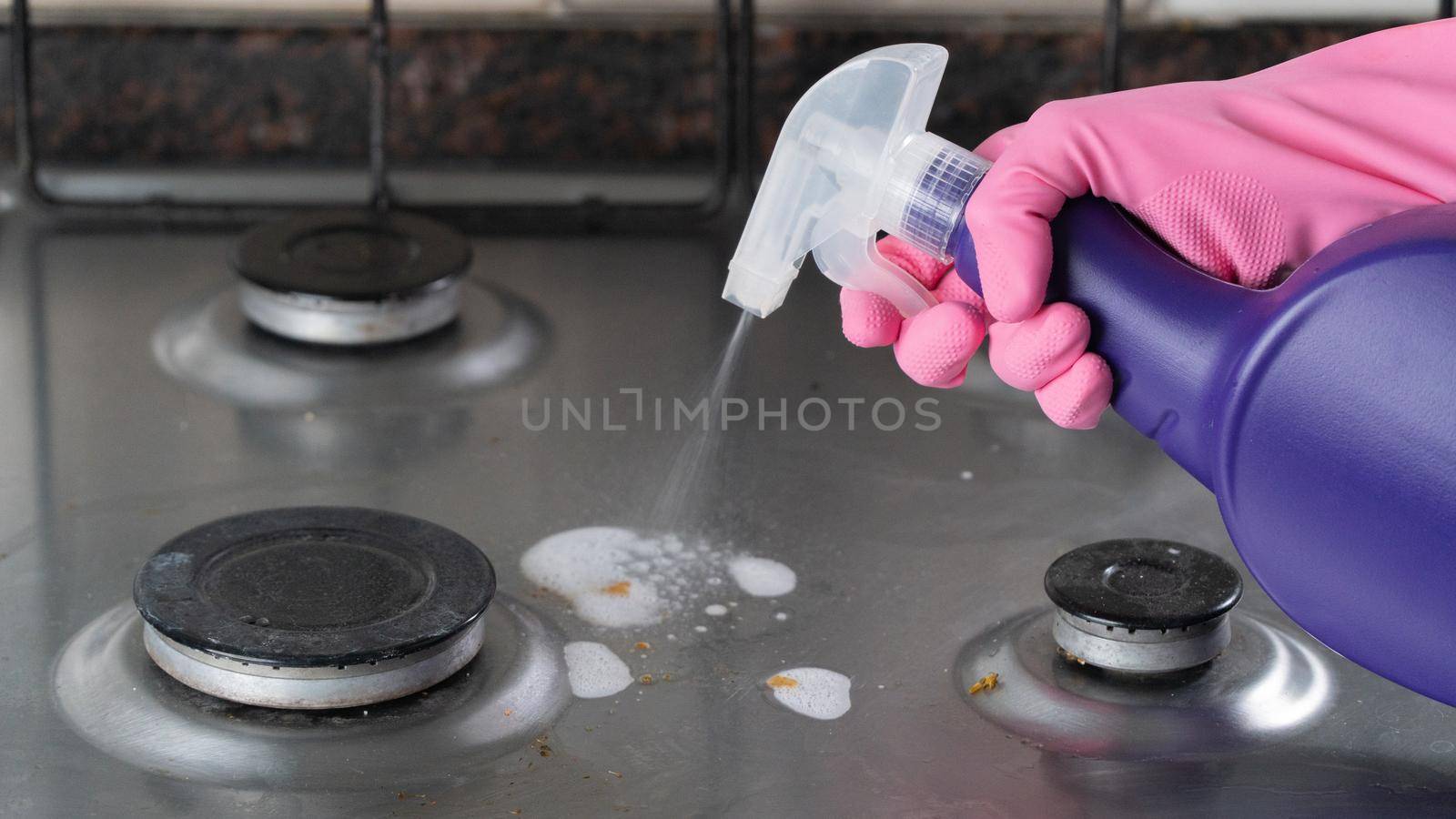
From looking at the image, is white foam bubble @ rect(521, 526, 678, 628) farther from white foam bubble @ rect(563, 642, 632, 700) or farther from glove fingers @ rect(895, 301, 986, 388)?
glove fingers @ rect(895, 301, 986, 388)

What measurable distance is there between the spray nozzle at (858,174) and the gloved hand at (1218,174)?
0.02 meters

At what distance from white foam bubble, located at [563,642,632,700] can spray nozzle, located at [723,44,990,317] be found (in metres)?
0.17

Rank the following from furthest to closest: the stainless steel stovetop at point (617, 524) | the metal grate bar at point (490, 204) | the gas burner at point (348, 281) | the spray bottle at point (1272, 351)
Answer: the metal grate bar at point (490, 204) → the gas burner at point (348, 281) → the stainless steel stovetop at point (617, 524) → the spray bottle at point (1272, 351)

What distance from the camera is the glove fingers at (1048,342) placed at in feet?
1.91

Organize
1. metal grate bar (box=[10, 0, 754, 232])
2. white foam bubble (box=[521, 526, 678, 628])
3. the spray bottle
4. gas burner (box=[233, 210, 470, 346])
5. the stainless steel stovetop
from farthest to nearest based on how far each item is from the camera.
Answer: metal grate bar (box=[10, 0, 754, 232]) < gas burner (box=[233, 210, 470, 346]) < white foam bubble (box=[521, 526, 678, 628]) < the stainless steel stovetop < the spray bottle

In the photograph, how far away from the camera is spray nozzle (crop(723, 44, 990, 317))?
615 millimetres

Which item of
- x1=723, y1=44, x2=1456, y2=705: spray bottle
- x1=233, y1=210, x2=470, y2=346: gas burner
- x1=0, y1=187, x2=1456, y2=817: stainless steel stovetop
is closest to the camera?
x1=723, y1=44, x2=1456, y2=705: spray bottle

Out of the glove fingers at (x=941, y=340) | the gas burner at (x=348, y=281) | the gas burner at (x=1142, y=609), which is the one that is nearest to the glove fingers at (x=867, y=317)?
the glove fingers at (x=941, y=340)

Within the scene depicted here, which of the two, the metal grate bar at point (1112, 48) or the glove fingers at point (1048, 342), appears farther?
→ the metal grate bar at point (1112, 48)

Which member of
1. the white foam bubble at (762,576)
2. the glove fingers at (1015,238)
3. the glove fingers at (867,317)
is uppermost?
the glove fingers at (1015,238)

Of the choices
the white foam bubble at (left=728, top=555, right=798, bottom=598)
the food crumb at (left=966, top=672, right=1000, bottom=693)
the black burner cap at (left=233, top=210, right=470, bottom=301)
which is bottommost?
the white foam bubble at (left=728, top=555, right=798, bottom=598)

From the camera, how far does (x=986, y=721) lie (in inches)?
26.6

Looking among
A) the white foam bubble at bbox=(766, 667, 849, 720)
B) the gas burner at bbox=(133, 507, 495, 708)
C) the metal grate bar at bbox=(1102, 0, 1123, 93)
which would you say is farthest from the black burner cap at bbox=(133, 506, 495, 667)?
the metal grate bar at bbox=(1102, 0, 1123, 93)

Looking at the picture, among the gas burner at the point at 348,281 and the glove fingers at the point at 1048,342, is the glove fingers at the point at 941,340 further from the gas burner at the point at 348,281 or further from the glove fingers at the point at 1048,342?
the gas burner at the point at 348,281
